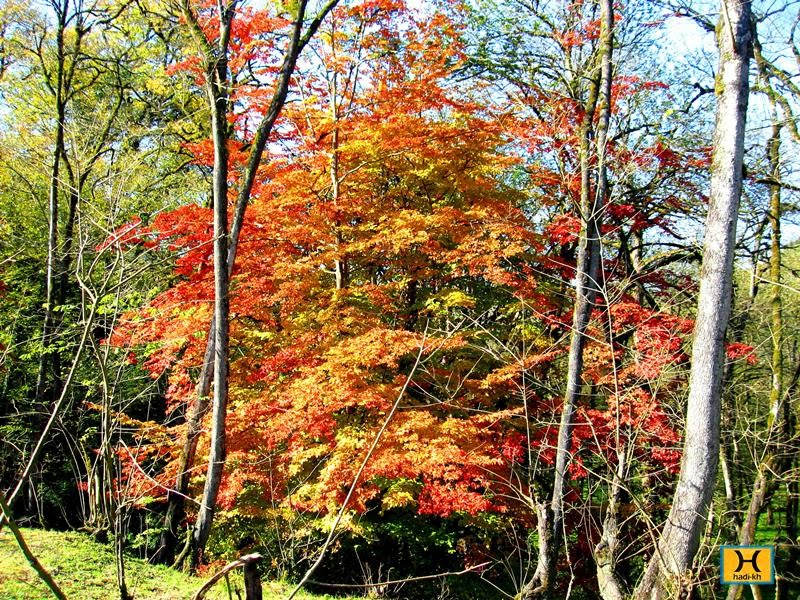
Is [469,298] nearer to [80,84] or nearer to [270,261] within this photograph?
[270,261]

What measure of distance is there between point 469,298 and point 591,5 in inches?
211

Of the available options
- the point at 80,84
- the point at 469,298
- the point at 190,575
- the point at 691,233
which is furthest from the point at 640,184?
the point at 80,84

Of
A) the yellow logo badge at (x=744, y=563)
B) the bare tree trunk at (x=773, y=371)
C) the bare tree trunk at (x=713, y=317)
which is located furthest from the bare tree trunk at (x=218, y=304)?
the bare tree trunk at (x=773, y=371)

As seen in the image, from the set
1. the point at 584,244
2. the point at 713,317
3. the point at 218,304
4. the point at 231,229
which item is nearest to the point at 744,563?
the point at 713,317

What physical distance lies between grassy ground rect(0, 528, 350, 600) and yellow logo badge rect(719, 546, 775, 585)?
12.7 feet

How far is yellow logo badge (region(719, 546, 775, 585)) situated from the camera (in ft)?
13.7

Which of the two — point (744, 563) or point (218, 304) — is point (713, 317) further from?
point (218, 304)

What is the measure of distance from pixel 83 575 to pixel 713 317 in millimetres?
6110

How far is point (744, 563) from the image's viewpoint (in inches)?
194

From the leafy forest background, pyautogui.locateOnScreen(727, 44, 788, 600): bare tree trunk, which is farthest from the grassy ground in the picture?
pyautogui.locateOnScreen(727, 44, 788, 600): bare tree trunk

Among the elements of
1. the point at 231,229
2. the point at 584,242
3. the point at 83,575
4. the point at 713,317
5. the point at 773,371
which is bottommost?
the point at 83,575

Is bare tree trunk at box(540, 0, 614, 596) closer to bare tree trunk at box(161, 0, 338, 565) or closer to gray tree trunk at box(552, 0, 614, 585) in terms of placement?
gray tree trunk at box(552, 0, 614, 585)

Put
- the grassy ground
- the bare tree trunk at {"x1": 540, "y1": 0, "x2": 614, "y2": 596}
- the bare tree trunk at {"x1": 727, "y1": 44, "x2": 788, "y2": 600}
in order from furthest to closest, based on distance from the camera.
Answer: the bare tree trunk at {"x1": 727, "y1": 44, "x2": 788, "y2": 600}, the bare tree trunk at {"x1": 540, "y1": 0, "x2": 614, "y2": 596}, the grassy ground

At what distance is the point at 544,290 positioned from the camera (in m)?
10.5
